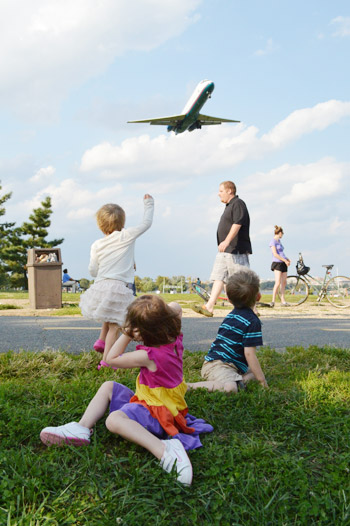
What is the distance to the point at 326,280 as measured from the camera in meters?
14.9

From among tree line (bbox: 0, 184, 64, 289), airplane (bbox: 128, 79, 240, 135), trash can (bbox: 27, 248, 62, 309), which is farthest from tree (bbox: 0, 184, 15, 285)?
trash can (bbox: 27, 248, 62, 309)

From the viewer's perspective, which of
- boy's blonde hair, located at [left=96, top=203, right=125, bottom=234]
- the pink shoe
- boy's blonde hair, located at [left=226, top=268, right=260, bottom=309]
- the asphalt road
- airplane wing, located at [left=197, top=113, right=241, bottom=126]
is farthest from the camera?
airplane wing, located at [left=197, top=113, right=241, bottom=126]

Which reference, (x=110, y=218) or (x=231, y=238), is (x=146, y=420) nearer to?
(x=110, y=218)

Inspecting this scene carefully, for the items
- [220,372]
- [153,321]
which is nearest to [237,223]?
[220,372]

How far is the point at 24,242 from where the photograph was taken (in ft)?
161

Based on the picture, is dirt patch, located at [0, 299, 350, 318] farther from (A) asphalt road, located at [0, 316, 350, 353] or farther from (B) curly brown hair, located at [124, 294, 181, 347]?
(B) curly brown hair, located at [124, 294, 181, 347]

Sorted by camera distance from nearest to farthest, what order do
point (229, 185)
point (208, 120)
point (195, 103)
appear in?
point (229, 185) < point (195, 103) < point (208, 120)

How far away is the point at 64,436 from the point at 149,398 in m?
0.47

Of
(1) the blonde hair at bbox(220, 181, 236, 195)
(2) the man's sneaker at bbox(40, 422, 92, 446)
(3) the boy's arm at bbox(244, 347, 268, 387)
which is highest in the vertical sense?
(1) the blonde hair at bbox(220, 181, 236, 195)

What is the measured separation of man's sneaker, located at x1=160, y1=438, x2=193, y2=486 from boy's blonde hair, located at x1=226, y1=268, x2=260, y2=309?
1.47 meters

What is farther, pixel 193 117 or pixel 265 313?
pixel 193 117

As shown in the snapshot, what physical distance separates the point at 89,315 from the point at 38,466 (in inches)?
85.2

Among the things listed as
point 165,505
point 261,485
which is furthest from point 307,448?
point 165,505

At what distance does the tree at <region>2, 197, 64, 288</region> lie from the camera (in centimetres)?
4750
